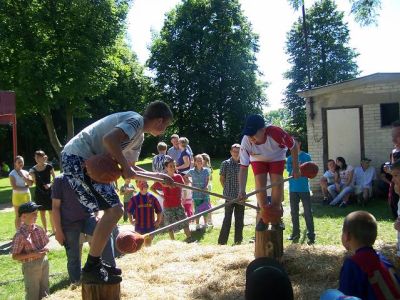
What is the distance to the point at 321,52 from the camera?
45.4m

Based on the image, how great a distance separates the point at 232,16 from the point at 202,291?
42912 mm

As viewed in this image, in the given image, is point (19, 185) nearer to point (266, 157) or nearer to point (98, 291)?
point (266, 157)

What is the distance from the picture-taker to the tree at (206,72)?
4394cm

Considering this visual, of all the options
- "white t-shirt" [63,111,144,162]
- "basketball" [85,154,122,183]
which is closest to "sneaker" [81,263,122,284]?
"basketball" [85,154,122,183]

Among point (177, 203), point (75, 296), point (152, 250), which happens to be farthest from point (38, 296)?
point (177, 203)

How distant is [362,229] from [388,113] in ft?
40.0

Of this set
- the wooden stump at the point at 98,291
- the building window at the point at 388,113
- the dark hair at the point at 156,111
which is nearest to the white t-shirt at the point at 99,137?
the dark hair at the point at 156,111

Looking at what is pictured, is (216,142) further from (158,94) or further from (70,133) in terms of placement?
(70,133)

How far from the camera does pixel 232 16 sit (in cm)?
4556

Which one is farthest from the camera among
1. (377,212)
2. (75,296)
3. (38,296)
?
(377,212)

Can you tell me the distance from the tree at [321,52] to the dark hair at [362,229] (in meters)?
41.4

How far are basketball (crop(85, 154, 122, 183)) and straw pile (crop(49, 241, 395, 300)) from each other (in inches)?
73.9

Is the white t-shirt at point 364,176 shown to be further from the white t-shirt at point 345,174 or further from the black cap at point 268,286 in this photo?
the black cap at point 268,286

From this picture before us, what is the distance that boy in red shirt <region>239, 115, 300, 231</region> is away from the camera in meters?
5.94
